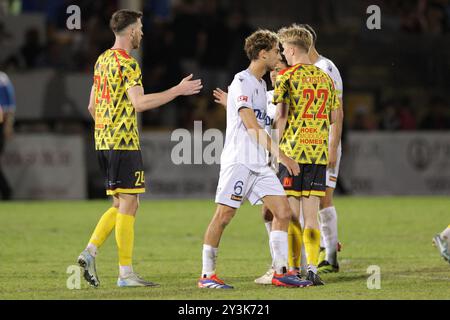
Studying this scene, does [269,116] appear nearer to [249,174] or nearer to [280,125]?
[280,125]

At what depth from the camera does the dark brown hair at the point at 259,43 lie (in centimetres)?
847

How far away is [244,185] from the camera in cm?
837

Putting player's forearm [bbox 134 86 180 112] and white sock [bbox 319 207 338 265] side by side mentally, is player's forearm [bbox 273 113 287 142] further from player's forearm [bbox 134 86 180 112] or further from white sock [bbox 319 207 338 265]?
white sock [bbox 319 207 338 265]

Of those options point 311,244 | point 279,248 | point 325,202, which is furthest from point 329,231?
point 279,248

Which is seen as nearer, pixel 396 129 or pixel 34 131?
pixel 34 131

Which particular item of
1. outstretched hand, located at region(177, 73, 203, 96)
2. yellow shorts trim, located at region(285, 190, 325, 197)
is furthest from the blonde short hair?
yellow shorts trim, located at region(285, 190, 325, 197)

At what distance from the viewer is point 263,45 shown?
27.8 feet

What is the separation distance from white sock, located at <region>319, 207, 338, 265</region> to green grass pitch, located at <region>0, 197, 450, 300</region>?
7.8 inches

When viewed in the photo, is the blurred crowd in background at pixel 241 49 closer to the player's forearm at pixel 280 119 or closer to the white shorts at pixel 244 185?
the player's forearm at pixel 280 119

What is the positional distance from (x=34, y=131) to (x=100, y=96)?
11894 millimetres

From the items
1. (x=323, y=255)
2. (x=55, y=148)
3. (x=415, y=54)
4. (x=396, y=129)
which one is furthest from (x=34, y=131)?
(x=323, y=255)

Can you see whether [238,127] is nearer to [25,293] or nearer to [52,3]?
[25,293]

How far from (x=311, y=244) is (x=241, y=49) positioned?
45.5 ft

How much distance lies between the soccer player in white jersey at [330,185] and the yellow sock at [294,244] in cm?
78
